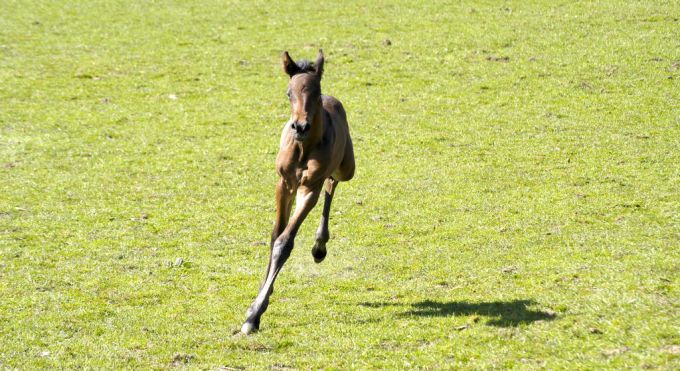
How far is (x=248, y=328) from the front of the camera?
966cm

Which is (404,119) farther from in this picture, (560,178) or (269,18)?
(269,18)

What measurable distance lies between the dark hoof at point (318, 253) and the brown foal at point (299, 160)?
1358 millimetres

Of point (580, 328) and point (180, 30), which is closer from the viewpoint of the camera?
point (580, 328)

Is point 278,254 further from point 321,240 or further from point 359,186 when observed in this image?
point 359,186

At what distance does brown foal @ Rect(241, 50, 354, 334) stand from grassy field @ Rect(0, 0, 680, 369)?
66 cm

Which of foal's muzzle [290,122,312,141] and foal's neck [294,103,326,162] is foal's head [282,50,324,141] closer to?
foal's muzzle [290,122,312,141]

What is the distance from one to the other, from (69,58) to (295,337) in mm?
18420

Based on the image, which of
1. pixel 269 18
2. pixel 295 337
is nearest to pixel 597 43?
pixel 269 18

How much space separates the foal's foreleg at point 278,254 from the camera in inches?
382

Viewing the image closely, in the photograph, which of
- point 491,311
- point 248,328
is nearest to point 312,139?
point 248,328

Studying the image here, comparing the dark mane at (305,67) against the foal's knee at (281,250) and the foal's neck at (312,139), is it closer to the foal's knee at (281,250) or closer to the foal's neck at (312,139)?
the foal's neck at (312,139)

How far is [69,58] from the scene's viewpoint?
25.4 m

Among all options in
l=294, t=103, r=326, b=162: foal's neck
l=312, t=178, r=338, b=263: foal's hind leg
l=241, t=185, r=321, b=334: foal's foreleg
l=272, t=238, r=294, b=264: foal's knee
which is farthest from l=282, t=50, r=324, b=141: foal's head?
l=312, t=178, r=338, b=263: foal's hind leg

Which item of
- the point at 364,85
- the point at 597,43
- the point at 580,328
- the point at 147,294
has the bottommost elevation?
the point at 147,294
